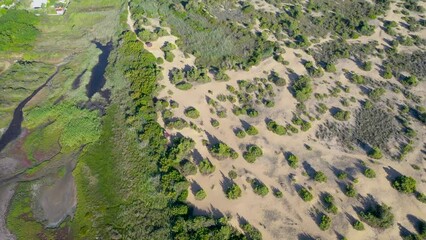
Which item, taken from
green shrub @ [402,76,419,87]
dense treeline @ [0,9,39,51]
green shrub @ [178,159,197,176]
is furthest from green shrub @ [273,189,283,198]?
dense treeline @ [0,9,39,51]

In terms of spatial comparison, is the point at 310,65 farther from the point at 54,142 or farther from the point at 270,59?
the point at 54,142

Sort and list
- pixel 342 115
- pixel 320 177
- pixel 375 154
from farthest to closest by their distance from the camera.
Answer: pixel 342 115 → pixel 375 154 → pixel 320 177

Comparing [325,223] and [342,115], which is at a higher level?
[342,115]

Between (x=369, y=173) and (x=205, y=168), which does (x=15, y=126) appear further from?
(x=369, y=173)

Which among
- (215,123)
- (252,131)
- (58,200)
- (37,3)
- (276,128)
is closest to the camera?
(58,200)

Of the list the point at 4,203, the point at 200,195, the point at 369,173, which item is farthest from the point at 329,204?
the point at 4,203

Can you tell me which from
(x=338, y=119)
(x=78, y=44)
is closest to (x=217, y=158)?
(x=338, y=119)

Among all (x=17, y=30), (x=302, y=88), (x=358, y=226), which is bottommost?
(x=358, y=226)
